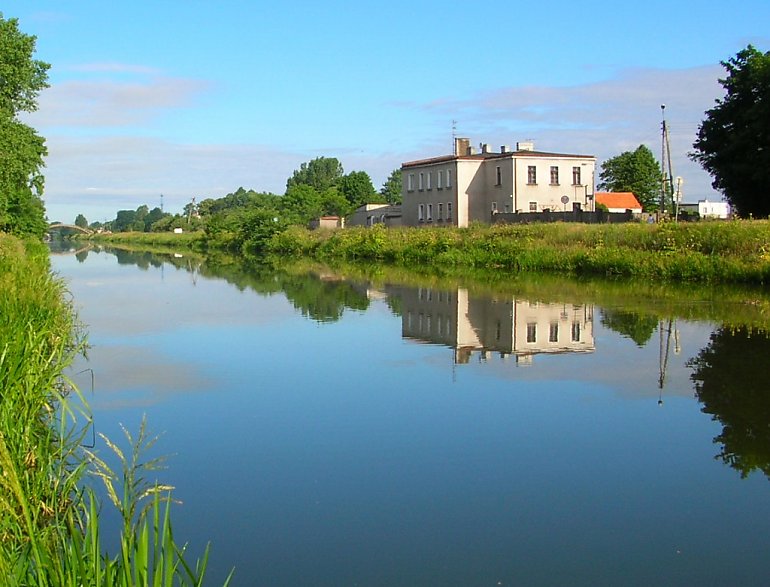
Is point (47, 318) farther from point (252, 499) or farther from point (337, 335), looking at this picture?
point (337, 335)

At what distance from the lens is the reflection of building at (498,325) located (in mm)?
16750

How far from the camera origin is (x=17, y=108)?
124 ft

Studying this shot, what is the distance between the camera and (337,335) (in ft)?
63.0

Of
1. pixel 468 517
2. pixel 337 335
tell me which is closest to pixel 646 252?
pixel 337 335

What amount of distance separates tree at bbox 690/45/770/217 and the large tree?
102 ft

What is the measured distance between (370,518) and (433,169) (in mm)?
54105

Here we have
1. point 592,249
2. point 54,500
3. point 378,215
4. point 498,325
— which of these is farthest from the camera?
point 378,215

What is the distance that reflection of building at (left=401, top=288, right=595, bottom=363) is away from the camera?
1675 centimetres

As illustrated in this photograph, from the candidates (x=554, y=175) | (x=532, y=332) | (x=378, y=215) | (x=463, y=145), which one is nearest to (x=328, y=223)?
(x=378, y=215)

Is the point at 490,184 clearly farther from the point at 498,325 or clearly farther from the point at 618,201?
the point at 498,325

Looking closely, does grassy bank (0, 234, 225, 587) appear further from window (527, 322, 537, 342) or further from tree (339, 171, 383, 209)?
tree (339, 171, 383, 209)

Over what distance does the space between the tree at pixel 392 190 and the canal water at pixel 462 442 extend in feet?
322

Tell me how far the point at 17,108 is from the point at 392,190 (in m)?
85.9

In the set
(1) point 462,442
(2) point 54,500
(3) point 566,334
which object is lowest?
(1) point 462,442
